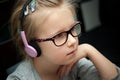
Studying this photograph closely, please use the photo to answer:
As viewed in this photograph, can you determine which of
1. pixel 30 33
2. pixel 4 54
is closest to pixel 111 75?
pixel 30 33

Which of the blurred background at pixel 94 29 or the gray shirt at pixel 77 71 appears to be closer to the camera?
the gray shirt at pixel 77 71

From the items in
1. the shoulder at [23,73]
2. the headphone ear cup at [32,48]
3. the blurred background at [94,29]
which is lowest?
the blurred background at [94,29]

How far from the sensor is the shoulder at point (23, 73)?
99 cm

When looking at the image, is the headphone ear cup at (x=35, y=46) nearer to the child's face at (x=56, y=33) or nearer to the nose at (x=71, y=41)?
the child's face at (x=56, y=33)

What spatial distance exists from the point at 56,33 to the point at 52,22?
0.05 m

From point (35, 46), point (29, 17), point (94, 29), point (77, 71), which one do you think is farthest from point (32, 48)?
point (94, 29)

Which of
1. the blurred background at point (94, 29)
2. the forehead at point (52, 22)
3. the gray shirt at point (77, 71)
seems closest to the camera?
the forehead at point (52, 22)

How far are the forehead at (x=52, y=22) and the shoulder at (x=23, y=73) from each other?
6.9 inches

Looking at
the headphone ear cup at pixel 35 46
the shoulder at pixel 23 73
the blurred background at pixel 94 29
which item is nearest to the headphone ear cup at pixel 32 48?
the headphone ear cup at pixel 35 46

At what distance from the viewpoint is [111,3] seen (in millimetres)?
2092

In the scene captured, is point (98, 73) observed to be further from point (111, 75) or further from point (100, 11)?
point (100, 11)

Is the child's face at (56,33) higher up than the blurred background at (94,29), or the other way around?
the child's face at (56,33)

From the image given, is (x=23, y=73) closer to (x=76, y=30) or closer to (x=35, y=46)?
(x=35, y=46)

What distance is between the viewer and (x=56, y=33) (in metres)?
0.92
